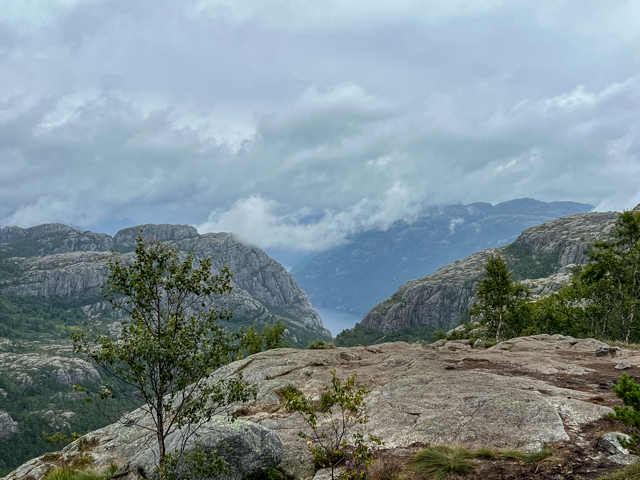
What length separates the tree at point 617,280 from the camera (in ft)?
169

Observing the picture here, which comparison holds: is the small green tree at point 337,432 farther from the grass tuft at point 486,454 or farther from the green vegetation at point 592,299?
the green vegetation at point 592,299

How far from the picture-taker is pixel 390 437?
15523 mm

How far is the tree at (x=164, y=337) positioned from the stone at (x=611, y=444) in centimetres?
1243

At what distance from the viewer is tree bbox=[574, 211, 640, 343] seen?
2034 inches

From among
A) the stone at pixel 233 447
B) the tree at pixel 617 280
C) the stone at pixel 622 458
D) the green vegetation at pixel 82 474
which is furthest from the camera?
the tree at pixel 617 280

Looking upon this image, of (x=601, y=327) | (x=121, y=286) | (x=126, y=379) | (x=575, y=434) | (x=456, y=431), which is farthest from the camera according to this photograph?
(x=601, y=327)

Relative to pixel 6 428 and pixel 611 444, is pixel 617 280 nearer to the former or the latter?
pixel 611 444

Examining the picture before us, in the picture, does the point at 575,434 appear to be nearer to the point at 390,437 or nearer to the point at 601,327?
the point at 390,437

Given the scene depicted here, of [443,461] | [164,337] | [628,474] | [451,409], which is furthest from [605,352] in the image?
[164,337]

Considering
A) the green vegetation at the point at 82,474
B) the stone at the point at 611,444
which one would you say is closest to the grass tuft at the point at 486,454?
the stone at the point at 611,444

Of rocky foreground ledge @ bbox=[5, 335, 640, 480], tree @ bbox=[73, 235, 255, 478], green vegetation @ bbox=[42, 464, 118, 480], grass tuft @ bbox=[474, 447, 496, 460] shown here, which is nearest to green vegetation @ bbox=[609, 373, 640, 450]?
rocky foreground ledge @ bbox=[5, 335, 640, 480]

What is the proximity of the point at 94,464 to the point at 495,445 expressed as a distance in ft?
63.9

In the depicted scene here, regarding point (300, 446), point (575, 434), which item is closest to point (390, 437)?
point (300, 446)

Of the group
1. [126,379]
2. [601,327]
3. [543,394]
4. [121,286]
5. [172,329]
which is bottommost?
[601,327]
